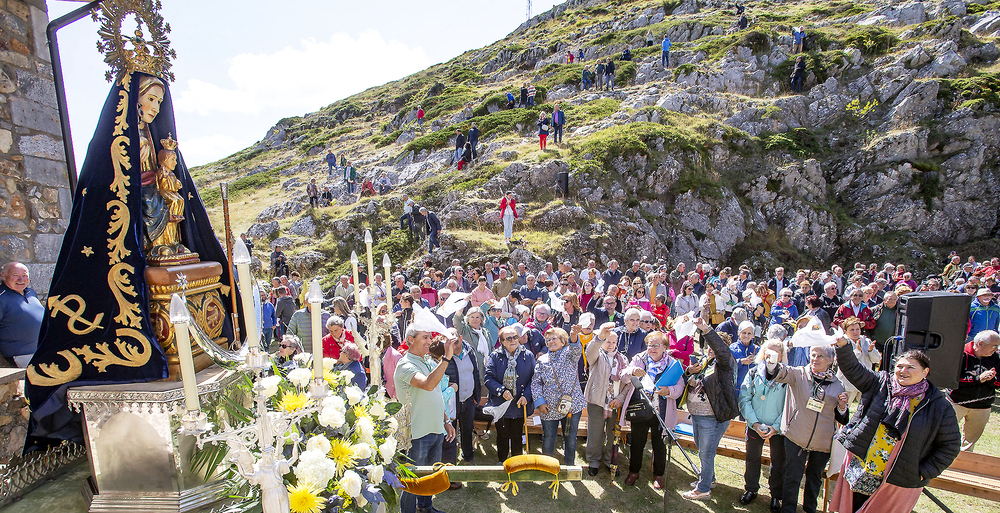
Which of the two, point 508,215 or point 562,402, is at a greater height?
point 508,215

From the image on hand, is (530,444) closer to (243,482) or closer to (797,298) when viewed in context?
(243,482)

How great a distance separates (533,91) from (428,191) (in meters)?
14.2

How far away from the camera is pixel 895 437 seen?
3770 millimetres

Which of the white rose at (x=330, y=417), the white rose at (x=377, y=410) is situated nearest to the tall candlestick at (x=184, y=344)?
the white rose at (x=330, y=417)

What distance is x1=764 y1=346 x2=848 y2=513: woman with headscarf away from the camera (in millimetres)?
4457

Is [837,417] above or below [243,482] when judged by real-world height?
below

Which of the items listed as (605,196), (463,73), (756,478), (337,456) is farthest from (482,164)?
(463,73)

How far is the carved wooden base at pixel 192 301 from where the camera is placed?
2678 mm

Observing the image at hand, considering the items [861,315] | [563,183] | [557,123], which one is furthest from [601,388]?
[557,123]

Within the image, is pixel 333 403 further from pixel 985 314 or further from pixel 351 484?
pixel 985 314

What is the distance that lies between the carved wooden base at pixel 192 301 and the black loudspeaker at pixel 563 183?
17.7m

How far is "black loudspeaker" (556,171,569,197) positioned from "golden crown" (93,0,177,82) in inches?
702

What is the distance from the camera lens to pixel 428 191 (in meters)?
22.9

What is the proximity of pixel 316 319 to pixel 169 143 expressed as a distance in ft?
6.31
